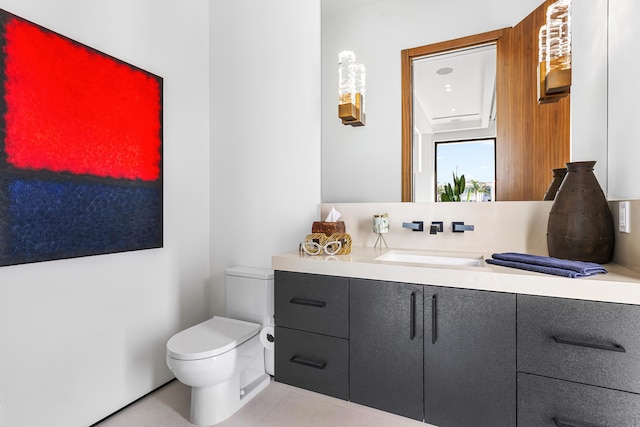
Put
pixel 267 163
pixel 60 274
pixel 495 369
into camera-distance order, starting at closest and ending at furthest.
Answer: pixel 495 369 < pixel 60 274 < pixel 267 163

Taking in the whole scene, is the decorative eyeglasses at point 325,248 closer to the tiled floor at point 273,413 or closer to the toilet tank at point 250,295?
the toilet tank at point 250,295

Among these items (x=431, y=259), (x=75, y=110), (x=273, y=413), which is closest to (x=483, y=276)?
(x=431, y=259)

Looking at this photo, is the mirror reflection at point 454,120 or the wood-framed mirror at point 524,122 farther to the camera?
the mirror reflection at point 454,120

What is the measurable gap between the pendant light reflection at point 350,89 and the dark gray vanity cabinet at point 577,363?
1.36 metres

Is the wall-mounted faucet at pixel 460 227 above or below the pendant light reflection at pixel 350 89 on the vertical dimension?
below

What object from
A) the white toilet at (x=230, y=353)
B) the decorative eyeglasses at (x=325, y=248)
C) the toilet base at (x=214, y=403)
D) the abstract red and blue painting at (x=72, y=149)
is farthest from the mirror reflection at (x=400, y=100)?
the toilet base at (x=214, y=403)

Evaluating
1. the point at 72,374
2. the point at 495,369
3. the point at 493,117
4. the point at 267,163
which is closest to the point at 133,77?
the point at 267,163

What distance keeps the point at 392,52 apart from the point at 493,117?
2.33 feet

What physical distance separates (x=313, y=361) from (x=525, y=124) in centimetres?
157

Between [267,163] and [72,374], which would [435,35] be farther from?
[72,374]

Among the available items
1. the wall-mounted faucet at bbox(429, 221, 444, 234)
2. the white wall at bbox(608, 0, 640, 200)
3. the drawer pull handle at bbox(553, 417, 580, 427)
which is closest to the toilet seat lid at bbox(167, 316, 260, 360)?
the wall-mounted faucet at bbox(429, 221, 444, 234)

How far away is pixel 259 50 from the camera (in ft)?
7.41

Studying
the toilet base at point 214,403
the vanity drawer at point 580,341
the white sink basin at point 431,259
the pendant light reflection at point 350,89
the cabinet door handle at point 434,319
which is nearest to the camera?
the vanity drawer at point 580,341

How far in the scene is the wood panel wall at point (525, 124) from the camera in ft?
5.15
